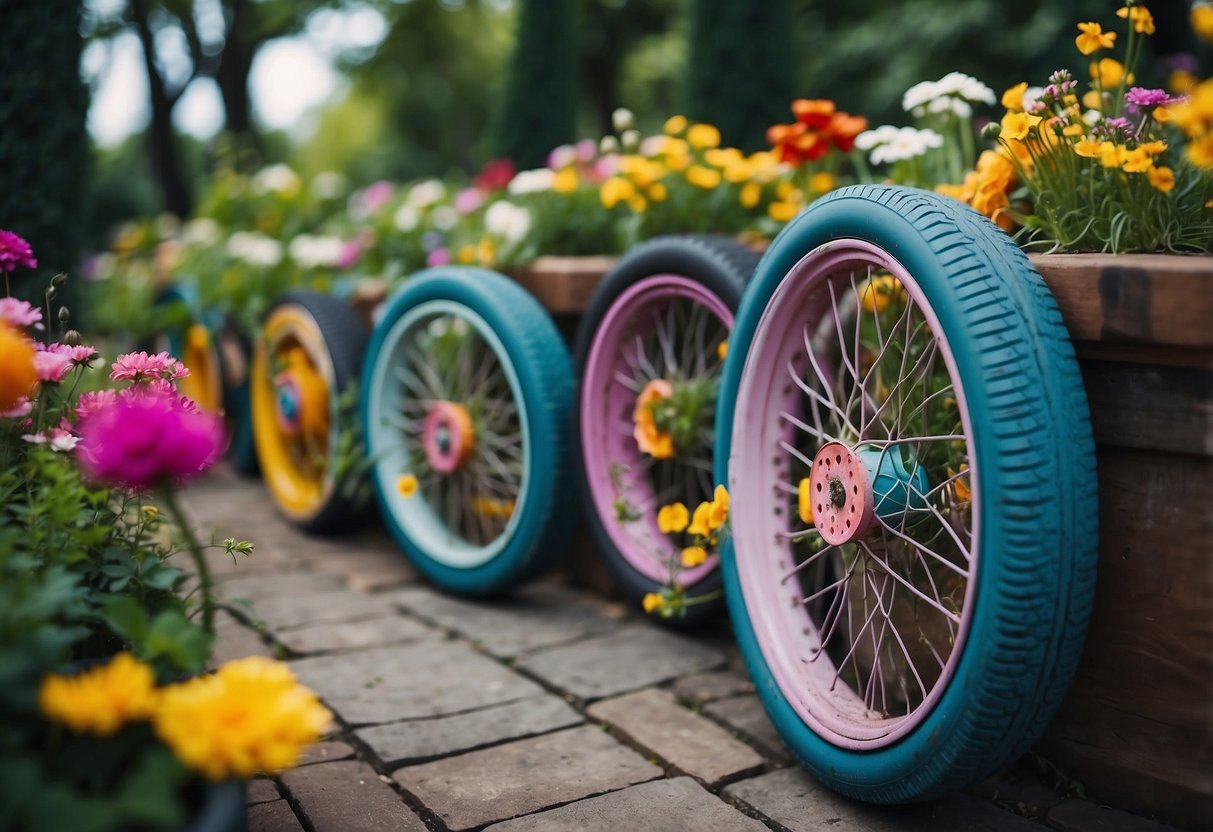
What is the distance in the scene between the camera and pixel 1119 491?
1570mm

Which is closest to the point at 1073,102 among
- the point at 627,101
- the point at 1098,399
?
the point at 1098,399

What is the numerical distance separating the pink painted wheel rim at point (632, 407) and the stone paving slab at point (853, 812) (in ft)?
2.37

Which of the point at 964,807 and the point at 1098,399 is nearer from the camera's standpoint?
the point at 1098,399

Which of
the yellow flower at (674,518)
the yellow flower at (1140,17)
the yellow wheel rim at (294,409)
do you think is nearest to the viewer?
the yellow flower at (1140,17)

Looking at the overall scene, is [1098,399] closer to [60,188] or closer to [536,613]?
[536,613]

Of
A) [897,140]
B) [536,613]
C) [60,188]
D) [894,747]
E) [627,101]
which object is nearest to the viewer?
[894,747]

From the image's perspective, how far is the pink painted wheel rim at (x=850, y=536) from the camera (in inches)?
69.4

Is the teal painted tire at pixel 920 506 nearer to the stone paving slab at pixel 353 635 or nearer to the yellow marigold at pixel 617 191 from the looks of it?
the yellow marigold at pixel 617 191

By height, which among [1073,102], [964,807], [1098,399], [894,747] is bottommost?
[964,807]

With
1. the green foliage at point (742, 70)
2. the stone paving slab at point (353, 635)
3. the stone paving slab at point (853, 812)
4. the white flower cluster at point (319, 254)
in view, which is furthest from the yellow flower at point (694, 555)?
the green foliage at point (742, 70)

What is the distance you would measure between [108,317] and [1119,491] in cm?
537

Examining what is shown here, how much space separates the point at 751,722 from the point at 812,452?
0.61m

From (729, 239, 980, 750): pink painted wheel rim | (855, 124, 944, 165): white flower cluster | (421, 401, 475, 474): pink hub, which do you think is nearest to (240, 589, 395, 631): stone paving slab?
(421, 401, 475, 474): pink hub

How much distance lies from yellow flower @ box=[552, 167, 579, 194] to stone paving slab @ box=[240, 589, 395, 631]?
142 centimetres
